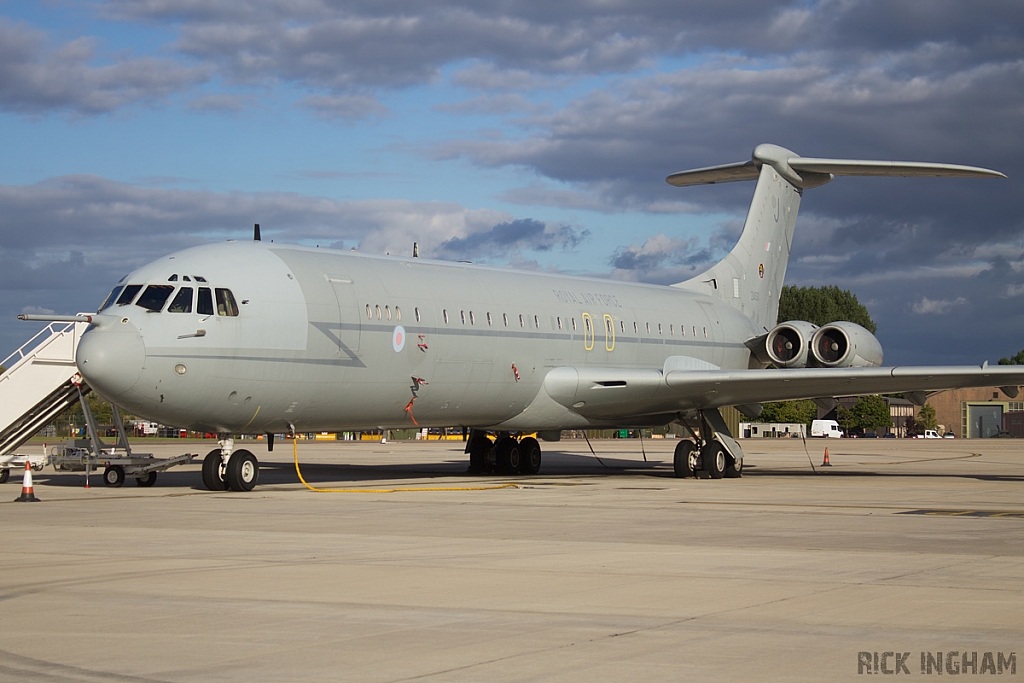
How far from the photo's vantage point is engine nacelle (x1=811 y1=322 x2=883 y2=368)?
29.3 m

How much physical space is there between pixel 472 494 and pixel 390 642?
45.0 ft

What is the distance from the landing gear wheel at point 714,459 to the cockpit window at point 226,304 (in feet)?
41.2

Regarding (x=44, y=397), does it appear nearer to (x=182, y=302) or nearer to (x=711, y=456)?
(x=182, y=302)

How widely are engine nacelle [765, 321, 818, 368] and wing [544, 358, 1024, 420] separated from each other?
3313 mm

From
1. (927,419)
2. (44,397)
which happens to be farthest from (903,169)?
(927,419)

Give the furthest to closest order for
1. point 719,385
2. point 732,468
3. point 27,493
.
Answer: point 732,468
point 719,385
point 27,493

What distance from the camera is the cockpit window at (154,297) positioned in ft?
65.0

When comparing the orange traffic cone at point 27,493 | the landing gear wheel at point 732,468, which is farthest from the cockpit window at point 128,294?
the landing gear wheel at point 732,468

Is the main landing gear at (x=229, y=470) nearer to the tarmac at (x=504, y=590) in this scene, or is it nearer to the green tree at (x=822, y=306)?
the tarmac at (x=504, y=590)

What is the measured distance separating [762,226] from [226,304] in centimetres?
1867

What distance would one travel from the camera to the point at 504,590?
9609 mm

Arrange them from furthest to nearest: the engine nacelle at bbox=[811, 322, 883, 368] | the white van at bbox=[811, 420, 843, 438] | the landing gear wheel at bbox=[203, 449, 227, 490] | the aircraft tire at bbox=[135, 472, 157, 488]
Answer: the white van at bbox=[811, 420, 843, 438] → the engine nacelle at bbox=[811, 322, 883, 368] → the aircraft tire at bbox=[135, 472, 157, 488] → the landing gear wheel at bbox=[203, 449, 227, 490]

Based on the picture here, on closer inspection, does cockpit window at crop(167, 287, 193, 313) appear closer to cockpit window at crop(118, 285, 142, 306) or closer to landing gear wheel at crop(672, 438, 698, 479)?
cockpit window at crop(118, 285, 142, 306)

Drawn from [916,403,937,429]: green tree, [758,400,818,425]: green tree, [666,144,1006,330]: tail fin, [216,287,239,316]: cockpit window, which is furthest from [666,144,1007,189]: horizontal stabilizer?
[916,403,937,429]: green tree
